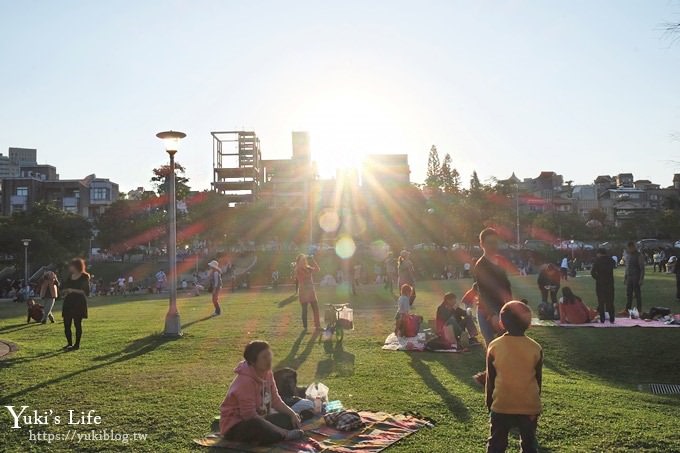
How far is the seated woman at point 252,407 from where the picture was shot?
19.7 ft

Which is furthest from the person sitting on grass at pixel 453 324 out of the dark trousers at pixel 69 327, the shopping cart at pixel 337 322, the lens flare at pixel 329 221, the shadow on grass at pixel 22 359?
the lens flare at pixel 329 221

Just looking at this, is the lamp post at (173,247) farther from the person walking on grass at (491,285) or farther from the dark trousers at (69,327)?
the person walking on grass at (491,285)

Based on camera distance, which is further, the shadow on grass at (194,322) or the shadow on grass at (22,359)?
the shadow on grass at (194,322)

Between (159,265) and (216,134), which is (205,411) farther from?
(216,134)

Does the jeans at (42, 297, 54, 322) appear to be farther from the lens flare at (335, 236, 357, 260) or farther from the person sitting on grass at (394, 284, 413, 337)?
the lens flare at (335, 236, 357, 260)

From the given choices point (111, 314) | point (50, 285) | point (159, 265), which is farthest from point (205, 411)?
point (159, 265)

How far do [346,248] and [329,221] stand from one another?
28637 millimetres

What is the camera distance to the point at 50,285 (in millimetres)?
16250

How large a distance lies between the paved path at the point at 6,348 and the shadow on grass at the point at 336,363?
6272 millimetres

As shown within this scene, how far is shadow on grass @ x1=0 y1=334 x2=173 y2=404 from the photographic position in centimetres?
848


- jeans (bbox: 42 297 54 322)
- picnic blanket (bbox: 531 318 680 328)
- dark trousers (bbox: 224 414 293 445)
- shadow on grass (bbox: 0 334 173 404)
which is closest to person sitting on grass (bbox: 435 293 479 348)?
picnic blanket (bbox: 531 318 680 328)

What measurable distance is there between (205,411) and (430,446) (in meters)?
2.91

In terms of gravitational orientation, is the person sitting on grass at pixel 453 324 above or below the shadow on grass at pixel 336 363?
above

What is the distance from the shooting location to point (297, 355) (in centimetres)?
1144
